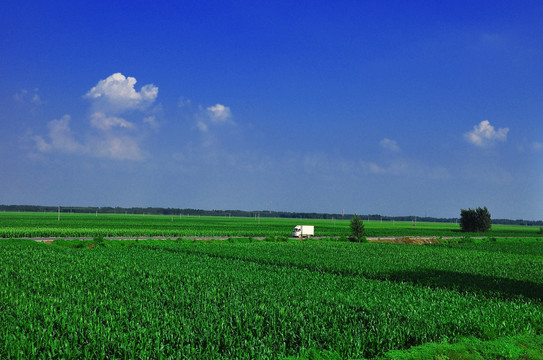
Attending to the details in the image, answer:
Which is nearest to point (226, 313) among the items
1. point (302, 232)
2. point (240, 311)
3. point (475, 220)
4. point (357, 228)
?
point (240, 311)

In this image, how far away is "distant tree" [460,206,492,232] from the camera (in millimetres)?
121500

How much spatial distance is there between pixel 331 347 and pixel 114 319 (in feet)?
21.4

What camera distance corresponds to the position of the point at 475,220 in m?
123

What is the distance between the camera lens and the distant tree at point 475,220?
399 ft

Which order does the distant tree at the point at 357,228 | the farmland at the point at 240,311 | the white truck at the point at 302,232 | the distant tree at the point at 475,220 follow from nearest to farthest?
the farmland at the point at 240,311, the distant tree at the point at 357,228, the white truck at the point at 302,232, the distant tree at the point at 475,220

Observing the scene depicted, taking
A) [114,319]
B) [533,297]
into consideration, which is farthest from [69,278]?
[533,297]

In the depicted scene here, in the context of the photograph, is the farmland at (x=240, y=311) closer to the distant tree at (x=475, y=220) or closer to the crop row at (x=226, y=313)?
the crop row at (x=226, y=313)

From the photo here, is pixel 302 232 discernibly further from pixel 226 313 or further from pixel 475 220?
pixel 475 220

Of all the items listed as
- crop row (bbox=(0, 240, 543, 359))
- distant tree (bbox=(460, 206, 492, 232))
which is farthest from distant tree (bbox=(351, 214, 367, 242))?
distant tree (bbox=(460, 206, 492, 232))

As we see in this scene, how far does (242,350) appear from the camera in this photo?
1034 cm

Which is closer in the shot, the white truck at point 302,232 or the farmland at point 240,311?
the farmland at point 240,311

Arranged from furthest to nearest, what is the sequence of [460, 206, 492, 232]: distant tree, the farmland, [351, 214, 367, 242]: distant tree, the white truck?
[460, 206, 492, 232]: distant tree < the white truck < [351, 214, 367, 242]: distant tree < the farmland

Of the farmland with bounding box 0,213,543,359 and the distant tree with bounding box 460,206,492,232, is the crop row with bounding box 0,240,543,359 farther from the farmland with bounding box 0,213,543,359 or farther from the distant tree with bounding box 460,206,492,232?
the distant tree with bounding box 460,206,492,232

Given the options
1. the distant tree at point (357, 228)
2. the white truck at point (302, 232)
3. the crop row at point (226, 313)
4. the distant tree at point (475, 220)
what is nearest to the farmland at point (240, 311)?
the crop row at point (226, 313)
